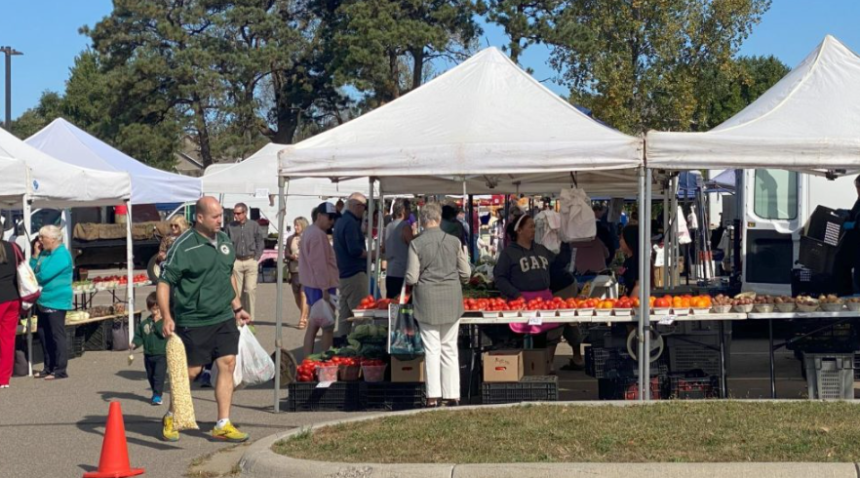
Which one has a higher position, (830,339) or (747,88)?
(747,88)

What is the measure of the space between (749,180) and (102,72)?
140ft

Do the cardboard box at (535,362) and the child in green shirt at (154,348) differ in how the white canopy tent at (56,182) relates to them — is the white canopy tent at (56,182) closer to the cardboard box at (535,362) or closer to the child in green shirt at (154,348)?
the child in green shirt at (154,348)

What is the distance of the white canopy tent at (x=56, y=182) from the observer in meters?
14.2

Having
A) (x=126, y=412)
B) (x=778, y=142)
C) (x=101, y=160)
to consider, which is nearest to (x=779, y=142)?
(x=778, y=142)

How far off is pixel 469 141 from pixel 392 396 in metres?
2.53

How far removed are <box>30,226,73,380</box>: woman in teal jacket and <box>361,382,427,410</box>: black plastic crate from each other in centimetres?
460

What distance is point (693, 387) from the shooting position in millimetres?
11016

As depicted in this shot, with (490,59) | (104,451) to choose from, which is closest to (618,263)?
(490,59)

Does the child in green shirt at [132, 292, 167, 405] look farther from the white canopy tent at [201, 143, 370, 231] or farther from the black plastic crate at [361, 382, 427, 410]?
the white canopy tent at [201, 143, 370, 231]

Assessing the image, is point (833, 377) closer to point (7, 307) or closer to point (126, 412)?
point (126, 412)

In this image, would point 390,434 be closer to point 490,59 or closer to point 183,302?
point 183,302

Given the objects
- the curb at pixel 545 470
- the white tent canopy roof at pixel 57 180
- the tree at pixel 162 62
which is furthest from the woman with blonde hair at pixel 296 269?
the tree at pixel 162 62

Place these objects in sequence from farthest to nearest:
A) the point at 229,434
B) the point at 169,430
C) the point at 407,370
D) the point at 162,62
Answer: the point at 162,62 < the point at 407,370 < the point at 169,430 < the point at 229,434

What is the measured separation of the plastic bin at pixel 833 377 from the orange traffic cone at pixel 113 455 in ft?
20.2
